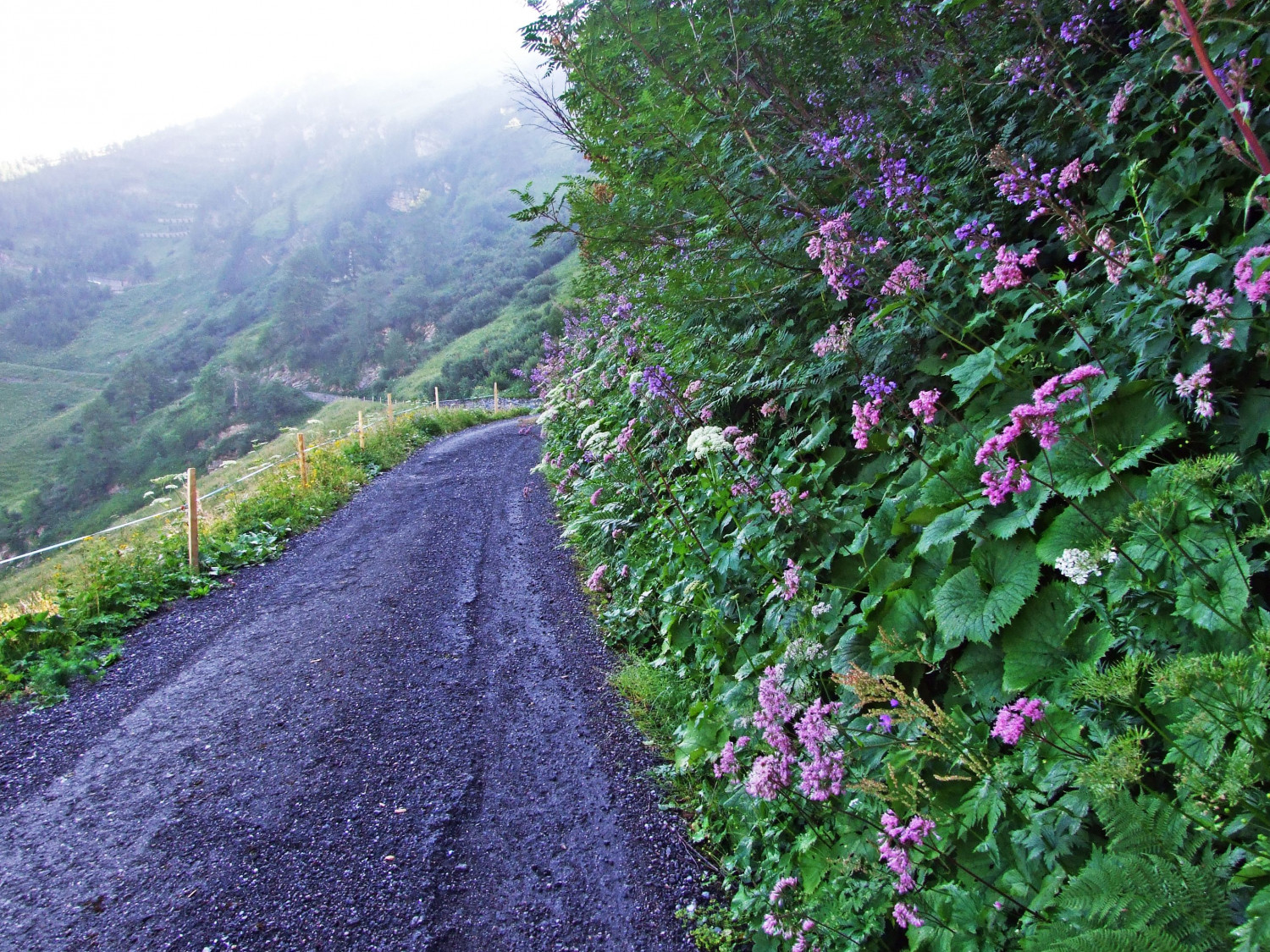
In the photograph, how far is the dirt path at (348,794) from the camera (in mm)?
2965

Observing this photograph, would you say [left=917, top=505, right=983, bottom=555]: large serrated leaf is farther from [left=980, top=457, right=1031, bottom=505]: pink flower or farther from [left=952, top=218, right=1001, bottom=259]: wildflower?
[left=952, top=218, right=1001, bottom=259]: wildflower

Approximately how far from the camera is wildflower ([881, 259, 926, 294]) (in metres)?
2.97

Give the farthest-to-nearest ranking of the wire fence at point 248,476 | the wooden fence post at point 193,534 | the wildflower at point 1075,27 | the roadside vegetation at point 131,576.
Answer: the wire fence at point 248,476, the wooden fence post at point 193,534, the roadside vegetation at point 131,576, the wildflower at point 1075,27

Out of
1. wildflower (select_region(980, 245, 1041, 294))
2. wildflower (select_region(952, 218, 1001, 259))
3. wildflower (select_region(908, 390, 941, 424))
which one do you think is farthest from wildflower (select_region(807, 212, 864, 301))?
wildflower (select_region(908, 390, 941, 424))

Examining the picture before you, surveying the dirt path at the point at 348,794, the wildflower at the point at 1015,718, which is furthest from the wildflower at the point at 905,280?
the dirt path at the point at 348,794

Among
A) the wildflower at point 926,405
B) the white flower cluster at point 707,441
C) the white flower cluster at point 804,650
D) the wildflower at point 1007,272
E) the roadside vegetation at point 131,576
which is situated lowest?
the roadside vegetation at point 131,576

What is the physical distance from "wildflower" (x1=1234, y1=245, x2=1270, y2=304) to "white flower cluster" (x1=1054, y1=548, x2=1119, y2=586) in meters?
0.79

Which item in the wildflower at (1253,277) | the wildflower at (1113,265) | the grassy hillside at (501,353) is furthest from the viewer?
the grassy hillside at (501,353)

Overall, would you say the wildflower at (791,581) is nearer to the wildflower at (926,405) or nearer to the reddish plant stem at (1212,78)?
the wildflower at (926,405)

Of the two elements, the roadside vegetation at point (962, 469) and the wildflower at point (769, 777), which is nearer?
the roadside vegetation at point (962, 469)

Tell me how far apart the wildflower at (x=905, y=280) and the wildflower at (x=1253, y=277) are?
1.23 m

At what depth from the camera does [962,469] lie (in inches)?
109

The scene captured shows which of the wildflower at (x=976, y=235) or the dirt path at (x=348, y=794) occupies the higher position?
the wildflower at (x=976, y=235)

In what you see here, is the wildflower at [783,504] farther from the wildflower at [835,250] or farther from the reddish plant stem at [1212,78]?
the reddish plant stem at [1212,78]
